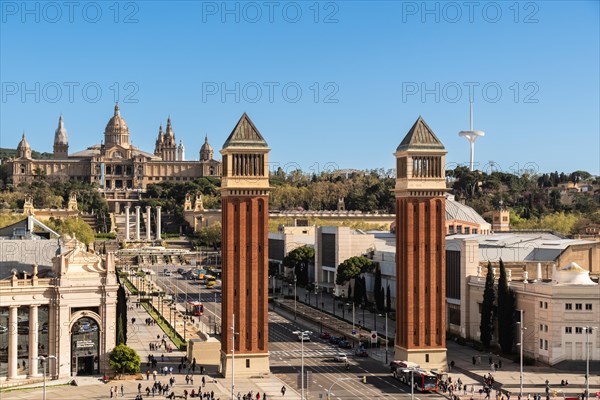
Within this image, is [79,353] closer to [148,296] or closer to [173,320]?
[173,320]

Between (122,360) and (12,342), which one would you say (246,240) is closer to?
(122,360)

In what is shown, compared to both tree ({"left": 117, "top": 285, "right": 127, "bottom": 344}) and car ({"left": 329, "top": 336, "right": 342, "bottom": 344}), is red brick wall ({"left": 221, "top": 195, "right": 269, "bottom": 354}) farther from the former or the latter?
car ({"left": 329, "top": 336, "right": 342, "bottom": 344})

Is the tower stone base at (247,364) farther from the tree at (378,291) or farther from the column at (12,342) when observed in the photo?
the tree at (378,291)

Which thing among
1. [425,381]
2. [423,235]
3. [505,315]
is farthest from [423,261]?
Result: [425,381]

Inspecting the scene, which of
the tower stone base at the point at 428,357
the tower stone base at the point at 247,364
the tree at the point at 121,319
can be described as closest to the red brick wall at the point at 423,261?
the tower stone base at the point at 428,357

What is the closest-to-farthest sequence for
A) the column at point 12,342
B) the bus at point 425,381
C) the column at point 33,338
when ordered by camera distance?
the bus at point 425,381, the column at point 12,342, the column at point 33,338

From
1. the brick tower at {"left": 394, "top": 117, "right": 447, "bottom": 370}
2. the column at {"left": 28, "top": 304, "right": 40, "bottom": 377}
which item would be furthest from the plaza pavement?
the brick tower at {"left": 394, "top": 117, "right": 447, "bottom": 370}
